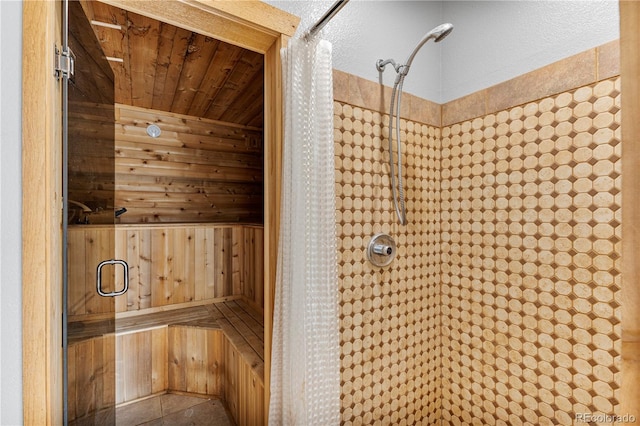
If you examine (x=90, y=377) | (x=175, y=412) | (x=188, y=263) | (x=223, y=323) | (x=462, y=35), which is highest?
(x=462, y=35)

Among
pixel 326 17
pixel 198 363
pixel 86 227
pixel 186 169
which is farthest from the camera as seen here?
pixel 186 169

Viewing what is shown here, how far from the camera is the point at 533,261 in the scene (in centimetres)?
122

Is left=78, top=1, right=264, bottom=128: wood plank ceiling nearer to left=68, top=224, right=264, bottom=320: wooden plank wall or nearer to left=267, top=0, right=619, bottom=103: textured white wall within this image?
left=267, top=0, right=619, bottom=103: textured white wall

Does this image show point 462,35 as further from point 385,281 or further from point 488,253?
point 385,281

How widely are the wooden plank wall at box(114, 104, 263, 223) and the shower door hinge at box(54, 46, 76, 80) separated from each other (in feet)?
7.33

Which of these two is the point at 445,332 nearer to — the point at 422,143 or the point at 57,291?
the point at 422,143

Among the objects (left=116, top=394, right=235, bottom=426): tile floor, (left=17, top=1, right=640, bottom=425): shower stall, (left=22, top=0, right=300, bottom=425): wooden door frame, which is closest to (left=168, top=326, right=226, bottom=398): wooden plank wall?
(left=116, top=394, right=235, bottom=426): tile floor

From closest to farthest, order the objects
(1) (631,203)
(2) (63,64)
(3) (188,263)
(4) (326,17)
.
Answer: (1) (631,203) < (2) (63,64) < (4) (326,17) < (3) (188,263)

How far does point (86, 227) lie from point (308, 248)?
2.75ft

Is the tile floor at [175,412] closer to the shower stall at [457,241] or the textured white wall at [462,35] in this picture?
the shower stall at [457,241]

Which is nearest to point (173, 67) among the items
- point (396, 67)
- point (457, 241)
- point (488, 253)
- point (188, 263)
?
point (396, 67)

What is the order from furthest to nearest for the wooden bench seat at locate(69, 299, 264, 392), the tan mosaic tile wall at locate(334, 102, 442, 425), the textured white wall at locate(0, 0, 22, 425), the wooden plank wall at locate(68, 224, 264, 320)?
the wooden plank wall at locate(68, 224, 264, 320), the wooden bench seat at locate(69, 299, 264, 392), the tan mosaic tile wall at locate(334, 102, 442, 425), the textured white wall at locate(0, 0, 22, 425)

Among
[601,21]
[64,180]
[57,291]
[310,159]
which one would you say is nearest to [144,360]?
[57,291]

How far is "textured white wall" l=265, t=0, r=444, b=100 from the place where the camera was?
1.21 meters
